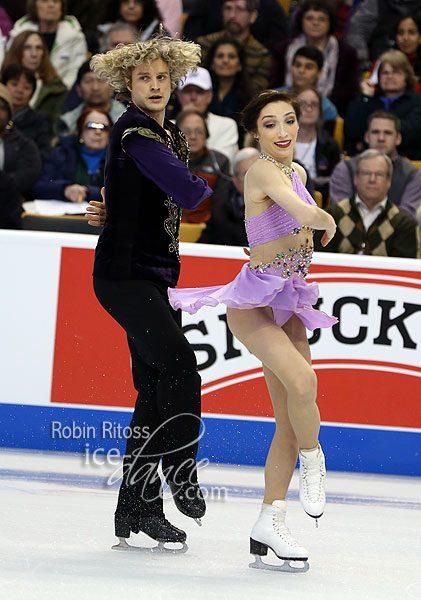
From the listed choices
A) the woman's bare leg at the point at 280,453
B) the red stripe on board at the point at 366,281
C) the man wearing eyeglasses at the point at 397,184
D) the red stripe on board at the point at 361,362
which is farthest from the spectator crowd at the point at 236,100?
the woman's bare leg at the point at 280,453

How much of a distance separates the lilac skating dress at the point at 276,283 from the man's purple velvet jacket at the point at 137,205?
0.18 meters

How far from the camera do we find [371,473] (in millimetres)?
5957

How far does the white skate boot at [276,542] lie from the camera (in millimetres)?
3671

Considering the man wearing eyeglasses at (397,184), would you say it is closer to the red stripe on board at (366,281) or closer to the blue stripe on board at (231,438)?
the red stripe on board at (366,281)

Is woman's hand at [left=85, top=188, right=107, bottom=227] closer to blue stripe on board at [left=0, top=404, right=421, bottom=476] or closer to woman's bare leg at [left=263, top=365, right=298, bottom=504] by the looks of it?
woman's bare leg at [left=263, top=365, right=298, bottom=504]

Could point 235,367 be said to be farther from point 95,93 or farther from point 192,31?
point 192,31

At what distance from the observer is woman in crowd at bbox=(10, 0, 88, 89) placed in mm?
9039

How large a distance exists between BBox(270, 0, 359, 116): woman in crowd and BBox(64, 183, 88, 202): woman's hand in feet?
7.40

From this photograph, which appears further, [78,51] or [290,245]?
[78,51]

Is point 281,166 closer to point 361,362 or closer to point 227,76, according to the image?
point 361,362

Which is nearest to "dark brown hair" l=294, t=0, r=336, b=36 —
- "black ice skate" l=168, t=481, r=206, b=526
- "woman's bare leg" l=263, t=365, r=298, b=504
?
"woman's bare leg" l=263, t=365, r=298, b=504

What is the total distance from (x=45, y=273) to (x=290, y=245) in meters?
2.48

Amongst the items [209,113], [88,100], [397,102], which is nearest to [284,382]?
[209,113]

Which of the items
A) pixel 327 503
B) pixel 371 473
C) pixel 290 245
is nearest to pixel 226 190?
pixel 371 473
